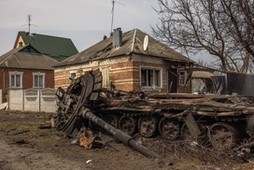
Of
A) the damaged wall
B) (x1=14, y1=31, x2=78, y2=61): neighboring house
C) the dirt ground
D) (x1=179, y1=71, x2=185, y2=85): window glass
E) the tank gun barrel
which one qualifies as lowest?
the dirt ground

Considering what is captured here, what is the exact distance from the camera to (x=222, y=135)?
894cm

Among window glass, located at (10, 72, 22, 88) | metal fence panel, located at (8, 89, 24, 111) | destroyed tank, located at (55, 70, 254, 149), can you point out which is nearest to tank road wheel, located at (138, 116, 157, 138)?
destroyed tank, located at (55, 70, 254, 149)

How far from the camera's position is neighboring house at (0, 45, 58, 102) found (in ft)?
128

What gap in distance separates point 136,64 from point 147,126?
1200 centimetres

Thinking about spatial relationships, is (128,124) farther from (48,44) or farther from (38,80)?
(48,44)

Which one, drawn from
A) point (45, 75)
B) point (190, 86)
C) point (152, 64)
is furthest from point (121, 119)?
point (45, 75)

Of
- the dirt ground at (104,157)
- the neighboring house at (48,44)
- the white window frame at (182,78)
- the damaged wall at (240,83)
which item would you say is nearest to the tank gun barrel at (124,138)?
the dirt ground at (104,157)

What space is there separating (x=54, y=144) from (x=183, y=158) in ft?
14.0

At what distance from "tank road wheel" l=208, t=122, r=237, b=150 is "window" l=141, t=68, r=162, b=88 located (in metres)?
14.8

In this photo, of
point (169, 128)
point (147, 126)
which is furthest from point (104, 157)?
point (147, 126)

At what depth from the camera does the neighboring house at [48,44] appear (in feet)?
172

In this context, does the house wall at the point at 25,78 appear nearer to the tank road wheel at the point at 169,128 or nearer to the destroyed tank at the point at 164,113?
the destroyed tank at the point at 164,113

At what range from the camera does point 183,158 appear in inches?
328

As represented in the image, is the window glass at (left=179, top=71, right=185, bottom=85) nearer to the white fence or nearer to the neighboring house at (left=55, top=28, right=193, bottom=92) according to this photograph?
the neighboring house at (left=55, top=28, right=193, bottom=92)
